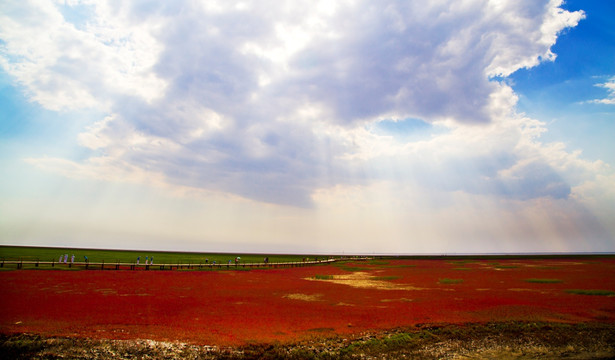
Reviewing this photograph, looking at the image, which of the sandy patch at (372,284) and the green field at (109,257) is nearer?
the sandy patch at (372,284)

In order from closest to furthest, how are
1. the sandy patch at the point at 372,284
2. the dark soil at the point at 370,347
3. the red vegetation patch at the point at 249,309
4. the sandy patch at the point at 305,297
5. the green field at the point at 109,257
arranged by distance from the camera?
the dark soil at the point at 370,347, the red vegetation patch at the point at 249,309, the sandy patch at the point at 305,297, the sandy patch at the point at 372,284, the green field at the point at 109,257

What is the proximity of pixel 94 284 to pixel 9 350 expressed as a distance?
20224mm

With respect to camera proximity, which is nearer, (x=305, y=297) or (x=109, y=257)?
(x=305, y=297)

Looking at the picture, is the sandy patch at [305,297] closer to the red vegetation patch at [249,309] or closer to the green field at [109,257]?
the red vegetation patch at [249,309]

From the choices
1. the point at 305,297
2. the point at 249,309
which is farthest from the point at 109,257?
the point at 249,309

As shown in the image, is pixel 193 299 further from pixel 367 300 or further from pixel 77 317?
pixel 367 300

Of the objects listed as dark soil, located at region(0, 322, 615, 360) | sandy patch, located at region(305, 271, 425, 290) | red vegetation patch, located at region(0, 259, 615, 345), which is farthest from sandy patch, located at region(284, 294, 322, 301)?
dark soil, located at region(0, 322, 615, 360)

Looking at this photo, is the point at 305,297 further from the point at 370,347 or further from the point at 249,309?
the point at 370,347

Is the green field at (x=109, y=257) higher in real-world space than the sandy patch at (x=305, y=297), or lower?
lower

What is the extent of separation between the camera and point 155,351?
13.2 m

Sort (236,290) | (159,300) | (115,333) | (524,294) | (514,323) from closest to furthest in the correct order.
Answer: (115,333)
(514,323)
(159,300)
(524,294)
(236,290)

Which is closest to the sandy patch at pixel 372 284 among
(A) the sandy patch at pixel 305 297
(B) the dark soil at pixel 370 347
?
(A) the sandy patch at pixel 305 297

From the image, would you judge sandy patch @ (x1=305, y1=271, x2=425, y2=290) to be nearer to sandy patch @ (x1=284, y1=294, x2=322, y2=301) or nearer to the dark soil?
sandy patch @ (x1=284, y1=294, x2=322, y2=301)

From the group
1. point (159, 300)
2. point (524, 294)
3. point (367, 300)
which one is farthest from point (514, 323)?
point (159, 300)
